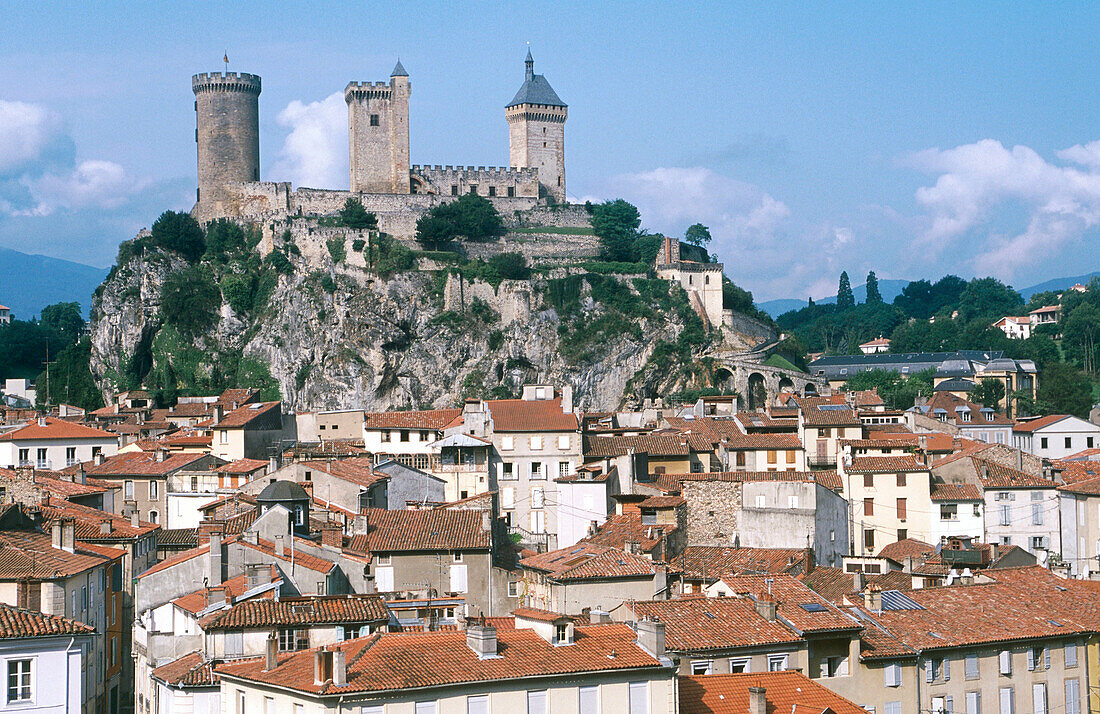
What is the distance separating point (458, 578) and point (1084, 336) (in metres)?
123

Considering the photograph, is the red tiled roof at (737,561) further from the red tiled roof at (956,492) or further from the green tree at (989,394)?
the green tree at (989,394)

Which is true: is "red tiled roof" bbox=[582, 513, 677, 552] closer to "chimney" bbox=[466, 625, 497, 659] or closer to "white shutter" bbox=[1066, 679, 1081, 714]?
"white shutter" bbox=[1066, 679, 1081, 714]

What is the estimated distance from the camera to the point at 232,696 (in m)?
24.4

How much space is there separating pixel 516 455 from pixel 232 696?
3563cm

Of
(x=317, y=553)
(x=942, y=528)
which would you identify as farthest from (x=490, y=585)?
(x=942, y=528)

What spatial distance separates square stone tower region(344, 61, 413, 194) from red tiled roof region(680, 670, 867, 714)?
103 m

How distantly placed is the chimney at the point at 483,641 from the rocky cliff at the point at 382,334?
86.6 metres

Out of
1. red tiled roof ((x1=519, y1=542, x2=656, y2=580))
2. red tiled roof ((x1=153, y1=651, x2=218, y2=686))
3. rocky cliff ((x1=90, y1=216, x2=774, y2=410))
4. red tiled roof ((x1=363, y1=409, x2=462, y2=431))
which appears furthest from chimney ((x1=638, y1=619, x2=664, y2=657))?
rocky cliff ((x1=90, y1=216, x2=774, y2=410))

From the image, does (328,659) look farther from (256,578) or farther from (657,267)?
(657,267)

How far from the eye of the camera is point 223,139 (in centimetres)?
12325

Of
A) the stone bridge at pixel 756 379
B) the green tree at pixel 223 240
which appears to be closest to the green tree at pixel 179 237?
the green tree at pixel 223 240

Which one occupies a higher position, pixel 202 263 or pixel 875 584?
pixel 202 263

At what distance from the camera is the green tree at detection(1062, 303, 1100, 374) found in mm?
142375

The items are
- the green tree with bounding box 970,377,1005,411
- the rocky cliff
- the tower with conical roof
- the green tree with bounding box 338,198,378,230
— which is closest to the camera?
the green tree with bounding box 970,377,1005,411
